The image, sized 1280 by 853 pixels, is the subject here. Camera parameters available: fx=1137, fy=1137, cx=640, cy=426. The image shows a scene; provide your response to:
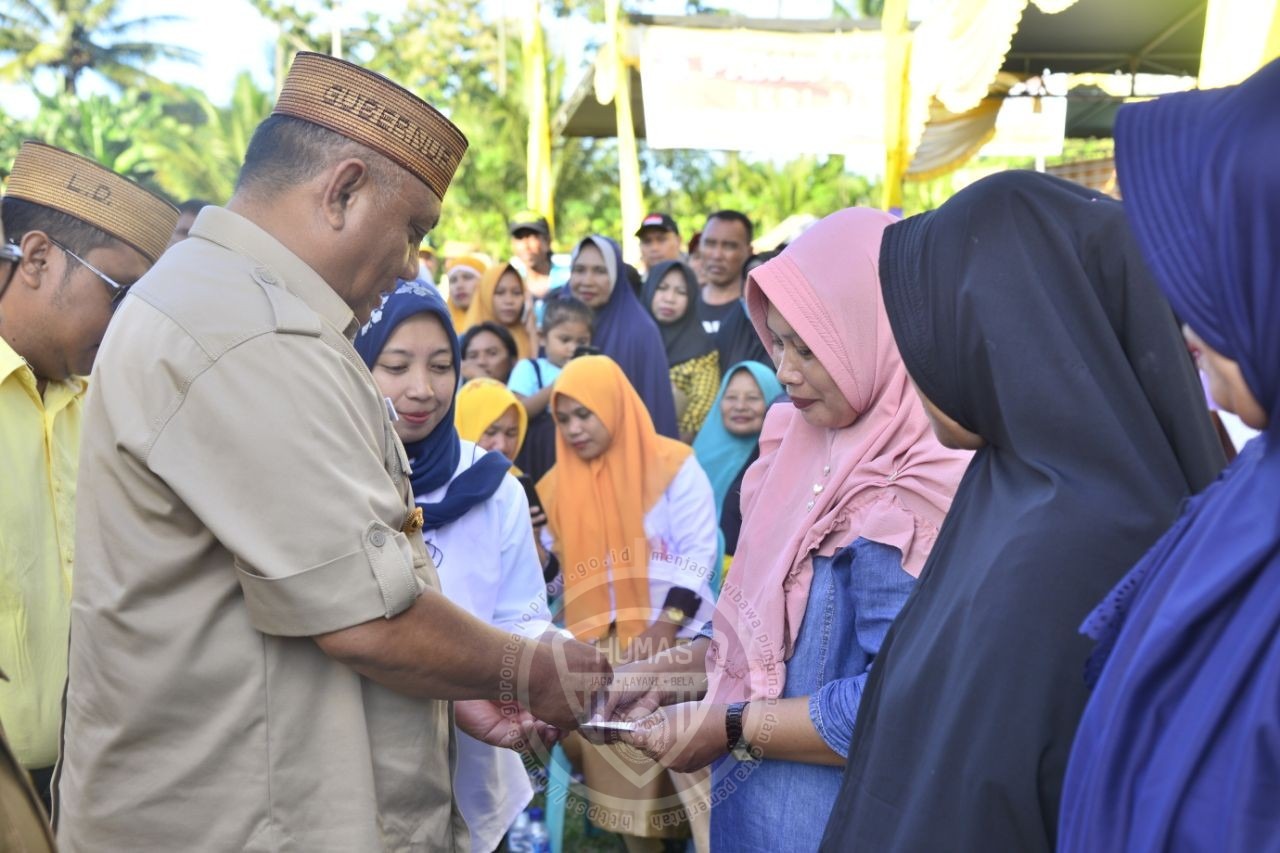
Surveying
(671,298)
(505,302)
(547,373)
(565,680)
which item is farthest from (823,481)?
(505,302)

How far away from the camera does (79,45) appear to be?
133 feet

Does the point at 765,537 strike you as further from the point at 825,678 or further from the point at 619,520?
the point at 619,520

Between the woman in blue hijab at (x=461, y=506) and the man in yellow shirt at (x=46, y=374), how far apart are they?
65 centimetres

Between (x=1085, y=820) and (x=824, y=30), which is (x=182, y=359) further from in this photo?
(x=824, y=30)

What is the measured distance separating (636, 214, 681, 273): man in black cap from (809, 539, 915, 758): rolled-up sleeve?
6635 mm

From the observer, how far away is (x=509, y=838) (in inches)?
→ 165

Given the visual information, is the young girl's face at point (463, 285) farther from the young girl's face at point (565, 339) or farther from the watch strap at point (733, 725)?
the watch strap at point (733, 725)

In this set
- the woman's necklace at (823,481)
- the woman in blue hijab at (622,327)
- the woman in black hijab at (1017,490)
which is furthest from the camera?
the woman in blue hijab at (622,327)

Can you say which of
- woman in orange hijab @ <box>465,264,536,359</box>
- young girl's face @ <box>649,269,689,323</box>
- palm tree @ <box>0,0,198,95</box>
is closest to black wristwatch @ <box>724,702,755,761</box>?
young girl's face @ <box>649,269,689,323</box>

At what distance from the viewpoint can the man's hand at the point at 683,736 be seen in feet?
7.45

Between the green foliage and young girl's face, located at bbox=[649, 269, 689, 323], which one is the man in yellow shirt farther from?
the green foliage

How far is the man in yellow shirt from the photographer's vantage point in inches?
98.1

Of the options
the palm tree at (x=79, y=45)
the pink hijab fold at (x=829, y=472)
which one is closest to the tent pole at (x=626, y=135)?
the pink hijab fold at (x=829, y=472)

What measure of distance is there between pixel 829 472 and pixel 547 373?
3.77m
